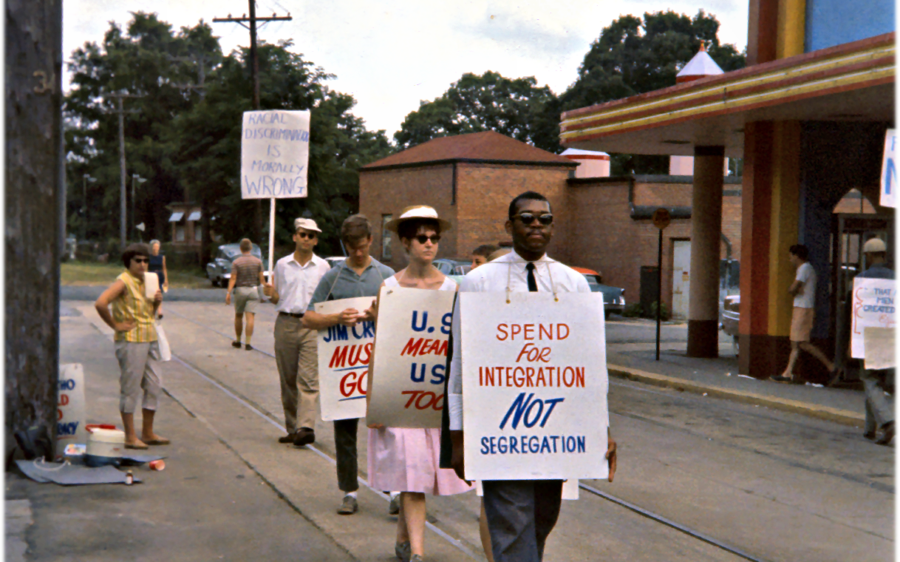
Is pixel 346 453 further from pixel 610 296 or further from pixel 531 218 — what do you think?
pixel 610 296

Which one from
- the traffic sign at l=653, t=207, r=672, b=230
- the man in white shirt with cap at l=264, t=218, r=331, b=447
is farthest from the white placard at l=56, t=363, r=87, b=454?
the traffic sign at l=653, t=207, r=672, b=230

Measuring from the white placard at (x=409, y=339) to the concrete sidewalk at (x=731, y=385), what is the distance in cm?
716

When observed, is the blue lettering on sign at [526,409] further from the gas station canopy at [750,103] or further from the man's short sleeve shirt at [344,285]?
the gas station canopy at [750,103]

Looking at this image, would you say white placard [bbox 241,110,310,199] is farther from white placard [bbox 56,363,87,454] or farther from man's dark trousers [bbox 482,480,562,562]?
man's dark trousers [bbox 482,480,562,562]

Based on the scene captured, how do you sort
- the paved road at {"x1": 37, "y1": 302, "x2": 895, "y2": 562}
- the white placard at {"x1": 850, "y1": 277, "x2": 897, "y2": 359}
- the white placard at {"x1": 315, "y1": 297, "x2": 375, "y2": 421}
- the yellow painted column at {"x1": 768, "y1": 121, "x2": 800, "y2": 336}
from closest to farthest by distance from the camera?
the paved road at {"x1": 37, "y1": 302, "x2": 895, "y2": 562} < the white placard at {"x1": 315, "y1": 297, "x2": 375, "y2": 421} < the white placard at {"x1": 850, "y1": 277, "x2": 897, "y2": 359} < the yellow painted column at {"x1": 768, "y1": 121, "x2": 800, "y2": 336}

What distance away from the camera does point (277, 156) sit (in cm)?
1295

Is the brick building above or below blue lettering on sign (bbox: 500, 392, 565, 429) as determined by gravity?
above

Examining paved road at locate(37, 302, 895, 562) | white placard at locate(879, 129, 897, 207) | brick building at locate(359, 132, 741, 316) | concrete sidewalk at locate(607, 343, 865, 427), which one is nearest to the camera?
paved road at locate(37, 302, 895, 562)

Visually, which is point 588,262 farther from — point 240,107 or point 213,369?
point 213,369

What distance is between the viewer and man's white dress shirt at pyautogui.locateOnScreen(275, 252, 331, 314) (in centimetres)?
844

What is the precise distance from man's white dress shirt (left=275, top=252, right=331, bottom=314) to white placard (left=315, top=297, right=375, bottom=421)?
2.49 m

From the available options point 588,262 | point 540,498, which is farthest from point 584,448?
point 588,262

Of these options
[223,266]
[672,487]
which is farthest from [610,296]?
[672,487]

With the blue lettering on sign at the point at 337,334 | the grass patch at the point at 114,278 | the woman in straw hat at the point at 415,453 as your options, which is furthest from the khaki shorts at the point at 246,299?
the grass patch at the point at 114,278
